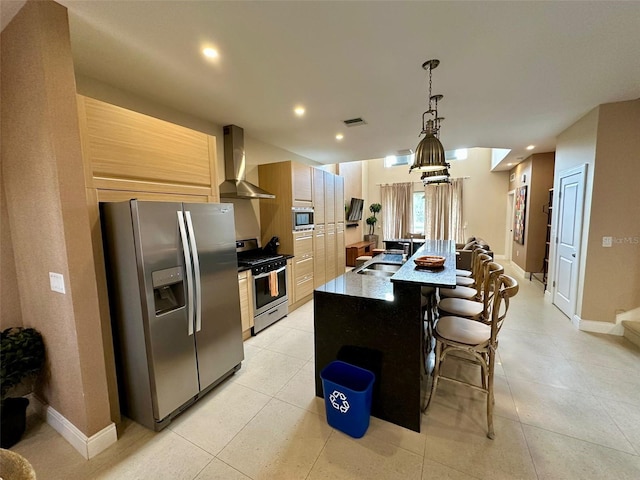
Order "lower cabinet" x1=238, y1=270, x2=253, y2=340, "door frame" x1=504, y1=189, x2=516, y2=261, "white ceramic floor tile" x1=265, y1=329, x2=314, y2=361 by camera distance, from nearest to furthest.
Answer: "white ceramic floor tile" x1=265, y1=329, x2=314, y2=361 < "lower cabinet" x1=238, y1=270, x2=253, y2=340 < "door frame" x1=504, y1=189, x2=516, y2=261

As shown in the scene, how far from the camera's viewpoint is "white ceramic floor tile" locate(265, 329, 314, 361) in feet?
9.39

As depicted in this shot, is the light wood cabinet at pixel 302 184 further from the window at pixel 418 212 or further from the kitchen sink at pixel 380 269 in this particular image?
the window at pixel 418 212

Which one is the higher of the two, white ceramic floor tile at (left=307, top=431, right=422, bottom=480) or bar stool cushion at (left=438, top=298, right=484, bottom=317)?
bar stool cushion at (left=438, top=298, right=484, bottom=317)

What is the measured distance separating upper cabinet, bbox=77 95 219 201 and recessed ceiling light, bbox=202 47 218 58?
60 centimetres

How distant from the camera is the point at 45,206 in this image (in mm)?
Answer: 1561

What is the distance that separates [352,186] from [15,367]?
25.1ft

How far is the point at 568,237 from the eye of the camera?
11.7ft

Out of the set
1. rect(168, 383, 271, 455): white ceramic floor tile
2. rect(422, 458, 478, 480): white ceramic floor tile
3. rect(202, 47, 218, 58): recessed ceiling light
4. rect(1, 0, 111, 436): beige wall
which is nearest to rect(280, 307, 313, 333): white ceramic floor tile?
rect(168, 383, 271, 455): white ceramic floor tile

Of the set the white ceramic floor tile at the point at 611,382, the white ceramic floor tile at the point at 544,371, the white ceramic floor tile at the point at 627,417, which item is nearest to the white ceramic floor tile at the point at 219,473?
the white ceramic floor tile at the point at 544,371

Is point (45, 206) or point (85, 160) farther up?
point (85, 160)

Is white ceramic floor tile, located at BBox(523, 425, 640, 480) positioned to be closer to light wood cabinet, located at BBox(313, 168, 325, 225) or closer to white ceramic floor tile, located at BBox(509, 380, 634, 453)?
white ceramic floor tile, located at BBox(509, 380, 634, 453)

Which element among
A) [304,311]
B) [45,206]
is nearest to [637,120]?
[304,311]

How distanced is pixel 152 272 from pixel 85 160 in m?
0.81

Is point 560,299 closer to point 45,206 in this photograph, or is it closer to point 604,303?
point 604,303
